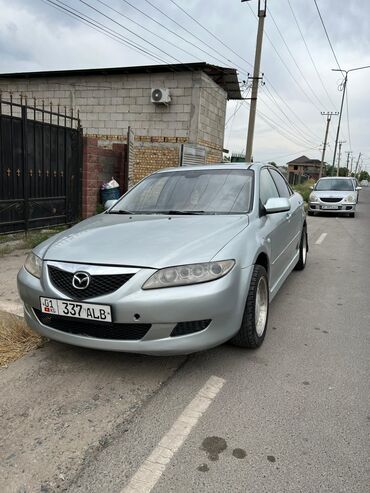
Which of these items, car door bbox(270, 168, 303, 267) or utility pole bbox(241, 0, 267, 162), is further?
utility pole bbox(241, 0, 267, 162)

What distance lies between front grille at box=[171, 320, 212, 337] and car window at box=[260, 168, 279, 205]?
169cm

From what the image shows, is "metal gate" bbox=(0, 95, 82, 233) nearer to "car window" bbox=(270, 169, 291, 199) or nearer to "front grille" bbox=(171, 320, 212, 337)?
"car window" bbox=(270, 169, 291, 199)

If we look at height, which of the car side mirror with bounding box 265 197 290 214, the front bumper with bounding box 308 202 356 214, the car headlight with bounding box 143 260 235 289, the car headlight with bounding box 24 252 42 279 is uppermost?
the car side mirror with bounding box 265 197 290 214

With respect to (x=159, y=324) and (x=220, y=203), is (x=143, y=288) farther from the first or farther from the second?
(x=220, y=203)

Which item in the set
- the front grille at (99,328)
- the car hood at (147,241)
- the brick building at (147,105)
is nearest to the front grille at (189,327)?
the front grille at (99,328)

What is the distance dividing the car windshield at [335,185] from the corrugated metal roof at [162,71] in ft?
16.3

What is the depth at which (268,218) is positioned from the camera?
3.93 m

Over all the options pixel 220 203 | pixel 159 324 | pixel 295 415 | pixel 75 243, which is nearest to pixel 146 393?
pixel 159 324

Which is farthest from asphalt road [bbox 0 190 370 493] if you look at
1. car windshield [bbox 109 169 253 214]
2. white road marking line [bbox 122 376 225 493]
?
car windshield [bbox 109 169 253 214]

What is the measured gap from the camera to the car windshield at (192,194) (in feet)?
12.6

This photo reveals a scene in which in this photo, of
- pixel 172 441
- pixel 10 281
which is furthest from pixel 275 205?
pixel 10 281

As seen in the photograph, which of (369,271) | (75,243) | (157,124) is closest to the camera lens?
(75,243)

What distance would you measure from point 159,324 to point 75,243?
98cm

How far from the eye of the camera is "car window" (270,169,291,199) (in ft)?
16.6
